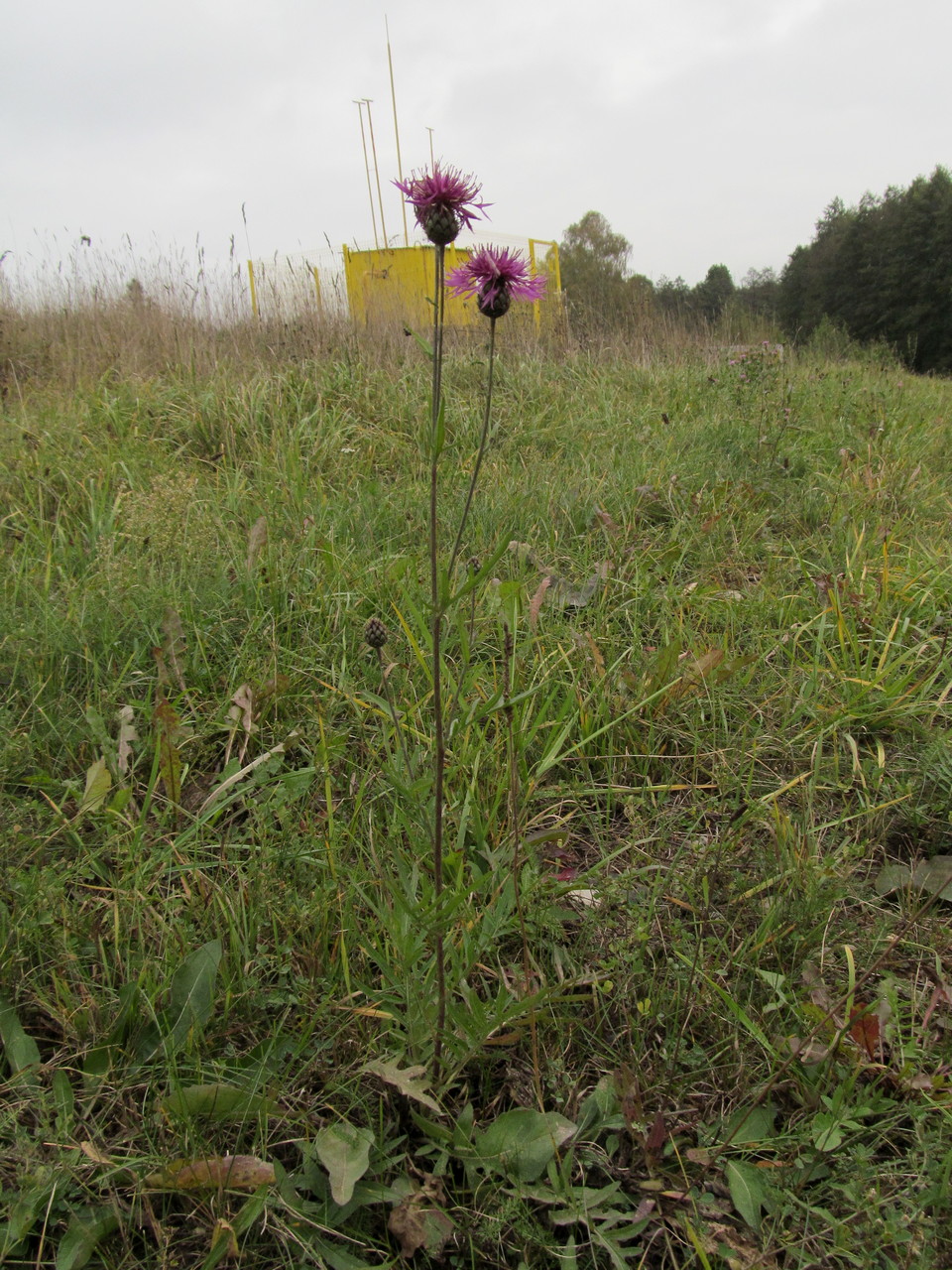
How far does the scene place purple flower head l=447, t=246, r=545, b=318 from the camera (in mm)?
1020

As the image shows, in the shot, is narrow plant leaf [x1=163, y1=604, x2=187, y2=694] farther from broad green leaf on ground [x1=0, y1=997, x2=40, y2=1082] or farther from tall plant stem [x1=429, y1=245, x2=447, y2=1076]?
tall plant stem [x1=429, y1=245, x2=447, y2=1076]

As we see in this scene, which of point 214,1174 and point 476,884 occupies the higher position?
point 476,884

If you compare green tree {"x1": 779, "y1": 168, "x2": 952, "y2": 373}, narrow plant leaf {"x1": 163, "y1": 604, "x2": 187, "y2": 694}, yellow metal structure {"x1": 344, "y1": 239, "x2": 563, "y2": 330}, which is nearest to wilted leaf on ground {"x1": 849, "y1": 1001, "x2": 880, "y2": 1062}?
narrow plant leaf {"x1": 163, "y1": 604, "x2": 187, "y2": 694}

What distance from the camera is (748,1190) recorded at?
98 cm

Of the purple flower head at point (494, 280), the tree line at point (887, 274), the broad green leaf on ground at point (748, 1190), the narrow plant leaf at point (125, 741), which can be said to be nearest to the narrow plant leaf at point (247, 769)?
the narrow plant leaf at point (125, 741)

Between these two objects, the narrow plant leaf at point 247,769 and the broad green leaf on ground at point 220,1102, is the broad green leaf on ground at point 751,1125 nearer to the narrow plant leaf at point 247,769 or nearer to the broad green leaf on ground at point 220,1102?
the broad green leaf on ground at point 220,1102

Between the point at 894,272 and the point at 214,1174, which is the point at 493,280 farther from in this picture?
the point at 894,272

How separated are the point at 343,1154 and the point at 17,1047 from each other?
1.68 ft

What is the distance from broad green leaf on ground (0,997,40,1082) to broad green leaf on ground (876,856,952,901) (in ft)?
4.84

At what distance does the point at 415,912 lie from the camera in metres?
0.99

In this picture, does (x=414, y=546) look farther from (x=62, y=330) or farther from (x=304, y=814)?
(x=62, y=330)

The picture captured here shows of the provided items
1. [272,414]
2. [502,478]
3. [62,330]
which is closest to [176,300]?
[62,330]

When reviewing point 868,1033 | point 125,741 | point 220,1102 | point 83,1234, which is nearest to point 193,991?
point 220,1102

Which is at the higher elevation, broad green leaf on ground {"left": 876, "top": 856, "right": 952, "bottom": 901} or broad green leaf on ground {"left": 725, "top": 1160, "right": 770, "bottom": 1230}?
broad green leaf on ground {"left": 876, "top": 856, "right": 952, "bottom": 901}
